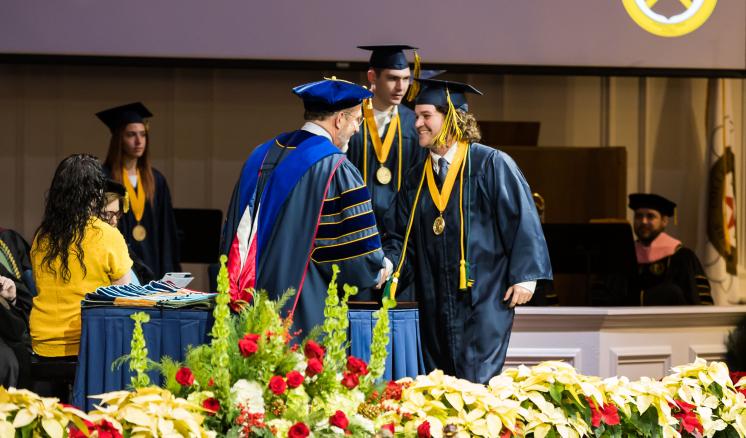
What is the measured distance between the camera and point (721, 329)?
6215mm

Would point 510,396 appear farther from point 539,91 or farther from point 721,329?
point 539,91

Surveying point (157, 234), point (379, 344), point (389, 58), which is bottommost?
point (379, 344)

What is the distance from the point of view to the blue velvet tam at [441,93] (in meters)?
5.04

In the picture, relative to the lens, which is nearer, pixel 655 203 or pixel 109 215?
pixel 109 215

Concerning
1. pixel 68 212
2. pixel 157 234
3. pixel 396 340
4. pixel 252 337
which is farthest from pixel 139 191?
pixel 252 337

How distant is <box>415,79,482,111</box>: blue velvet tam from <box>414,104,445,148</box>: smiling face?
29 millimetres

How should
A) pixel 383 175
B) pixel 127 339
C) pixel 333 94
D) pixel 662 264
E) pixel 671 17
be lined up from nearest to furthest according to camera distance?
pixel 127 339 → pixel 333 94 → pixel 383 175 → pixel 671 17 → pixel 662 264

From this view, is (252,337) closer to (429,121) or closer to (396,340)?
(396,340)

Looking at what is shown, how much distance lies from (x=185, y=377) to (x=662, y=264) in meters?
6.26

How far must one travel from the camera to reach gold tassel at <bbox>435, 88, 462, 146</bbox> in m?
5.00

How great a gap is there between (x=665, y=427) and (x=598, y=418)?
0.70ft

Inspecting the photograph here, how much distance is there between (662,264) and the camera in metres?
8.33

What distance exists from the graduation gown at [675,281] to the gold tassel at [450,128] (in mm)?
3420

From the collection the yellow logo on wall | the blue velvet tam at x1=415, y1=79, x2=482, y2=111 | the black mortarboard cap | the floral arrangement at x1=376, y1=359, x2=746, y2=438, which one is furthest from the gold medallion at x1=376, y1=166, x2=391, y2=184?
the black mortarboard cap
